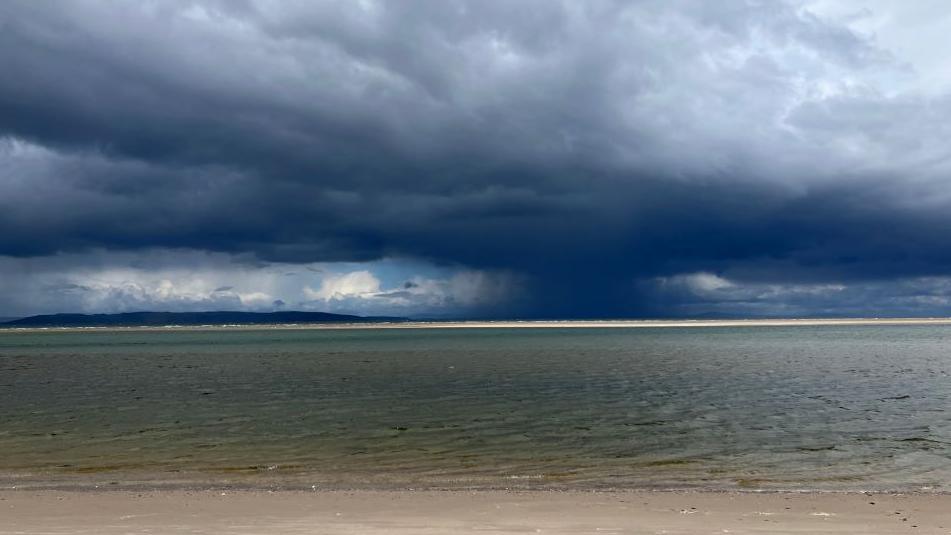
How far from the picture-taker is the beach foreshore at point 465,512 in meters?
14.0

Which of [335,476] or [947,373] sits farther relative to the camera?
[947,373]

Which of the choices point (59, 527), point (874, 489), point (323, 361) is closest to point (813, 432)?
point (874, 489)

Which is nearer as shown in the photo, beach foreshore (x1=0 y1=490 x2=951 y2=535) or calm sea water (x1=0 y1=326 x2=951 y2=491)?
beach foreshore (x1=0 y1=490 x2=951 y2=535)

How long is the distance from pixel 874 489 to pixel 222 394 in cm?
3762

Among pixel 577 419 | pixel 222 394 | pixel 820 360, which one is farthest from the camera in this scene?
pixel 820 360

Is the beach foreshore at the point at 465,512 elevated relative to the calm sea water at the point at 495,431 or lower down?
elevated

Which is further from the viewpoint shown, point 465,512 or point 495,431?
point 495,431

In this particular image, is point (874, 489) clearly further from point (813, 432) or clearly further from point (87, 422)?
point (87, 422)

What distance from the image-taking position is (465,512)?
15570 mm

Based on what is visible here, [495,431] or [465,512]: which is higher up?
[465,512]

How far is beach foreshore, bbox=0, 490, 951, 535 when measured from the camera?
550 inches

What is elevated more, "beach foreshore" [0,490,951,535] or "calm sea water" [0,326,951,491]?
"beach foreshore" [0,490,951,535]

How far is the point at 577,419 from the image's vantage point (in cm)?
3095

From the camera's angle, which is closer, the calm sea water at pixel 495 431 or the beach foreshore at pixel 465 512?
the beach foreshore at pixel 465 512
